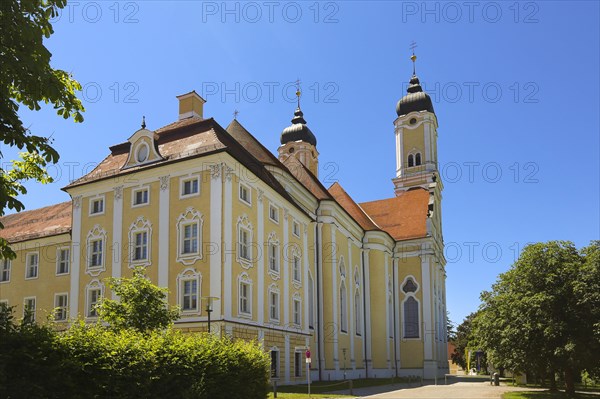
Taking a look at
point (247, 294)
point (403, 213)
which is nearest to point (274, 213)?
point (247, 294)

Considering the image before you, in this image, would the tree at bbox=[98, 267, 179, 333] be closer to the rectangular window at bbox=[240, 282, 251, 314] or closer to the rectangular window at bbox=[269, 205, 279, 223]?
the rectangular window at bbox=[240, 282, 251, 314]

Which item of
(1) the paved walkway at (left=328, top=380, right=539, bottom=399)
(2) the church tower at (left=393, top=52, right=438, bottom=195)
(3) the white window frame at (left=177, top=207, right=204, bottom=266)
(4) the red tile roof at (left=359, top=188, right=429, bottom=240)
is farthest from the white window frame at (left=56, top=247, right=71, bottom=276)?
(2) the church tower at (left=393, top=52, right=438, bottom=195)

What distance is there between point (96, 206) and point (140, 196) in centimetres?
331

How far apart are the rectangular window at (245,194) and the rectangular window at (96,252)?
838cm

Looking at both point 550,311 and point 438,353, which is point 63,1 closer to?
point 550,311

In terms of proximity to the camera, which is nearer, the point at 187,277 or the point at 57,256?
the point at 187,277

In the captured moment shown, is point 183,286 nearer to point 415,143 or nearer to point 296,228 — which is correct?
point 296,228

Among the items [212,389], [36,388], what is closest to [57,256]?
[212,389]

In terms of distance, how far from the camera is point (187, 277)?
95.7ft

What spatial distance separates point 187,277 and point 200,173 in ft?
17.4

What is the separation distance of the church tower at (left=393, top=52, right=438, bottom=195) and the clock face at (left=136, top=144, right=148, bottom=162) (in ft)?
146

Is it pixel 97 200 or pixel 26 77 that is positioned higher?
pixel 97 200

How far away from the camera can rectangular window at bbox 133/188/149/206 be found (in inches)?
1260

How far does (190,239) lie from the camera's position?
29.8m
